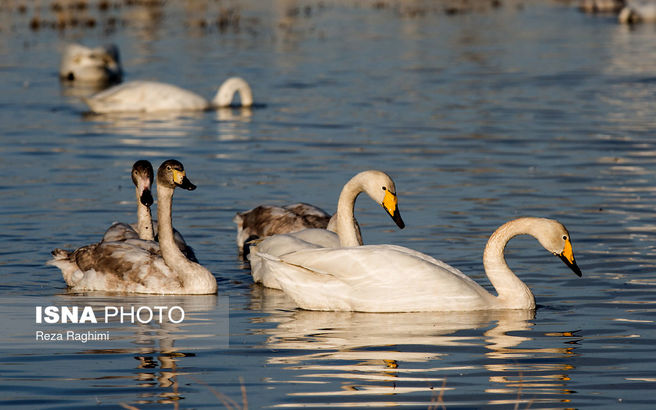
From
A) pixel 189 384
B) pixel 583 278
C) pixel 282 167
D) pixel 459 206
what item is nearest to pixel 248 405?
pixel 189 384

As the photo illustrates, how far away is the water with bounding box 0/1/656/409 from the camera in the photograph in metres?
9.12

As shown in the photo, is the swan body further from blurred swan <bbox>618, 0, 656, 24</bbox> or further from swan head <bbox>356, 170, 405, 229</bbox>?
blurred swan <bbox>618, 0, 656, 24</bbox>

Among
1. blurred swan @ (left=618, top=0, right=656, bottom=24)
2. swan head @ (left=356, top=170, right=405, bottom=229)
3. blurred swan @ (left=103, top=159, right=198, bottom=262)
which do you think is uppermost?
swan head @ (left=356, top=170, right=405, bottom=229)

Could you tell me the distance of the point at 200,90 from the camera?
29812 millimetres

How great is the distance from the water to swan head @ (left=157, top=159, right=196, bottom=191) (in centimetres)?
107

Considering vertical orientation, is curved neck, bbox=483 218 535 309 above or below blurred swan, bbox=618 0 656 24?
above

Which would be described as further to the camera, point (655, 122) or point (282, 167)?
point (655, 122)

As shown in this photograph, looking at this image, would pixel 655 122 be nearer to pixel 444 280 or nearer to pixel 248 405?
pixel 444 280

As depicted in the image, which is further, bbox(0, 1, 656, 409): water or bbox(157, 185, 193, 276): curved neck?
bbox(157, 185, 193, 276): curved neck

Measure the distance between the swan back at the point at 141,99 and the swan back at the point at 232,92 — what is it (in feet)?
2.85

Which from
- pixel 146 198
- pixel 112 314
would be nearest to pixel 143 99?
pixel 146 198

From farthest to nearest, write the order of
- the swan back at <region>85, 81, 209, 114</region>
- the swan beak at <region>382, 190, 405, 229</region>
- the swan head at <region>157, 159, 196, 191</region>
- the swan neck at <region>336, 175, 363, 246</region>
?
1. the swan back at <region>85, 81, 209, 114</region>
2. the swan head at <region>157, 159, 196, 191</region>
3. the swan neck at <region>336, 175, 363, 246</region>
4. the swan beak at <region>382, 190, 405, 229</region>


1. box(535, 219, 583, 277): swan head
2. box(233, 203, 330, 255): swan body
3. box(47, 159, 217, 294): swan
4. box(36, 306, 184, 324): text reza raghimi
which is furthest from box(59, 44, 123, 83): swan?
box(535, 219, 583, 277): swan head

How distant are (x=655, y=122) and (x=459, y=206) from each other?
846cm
